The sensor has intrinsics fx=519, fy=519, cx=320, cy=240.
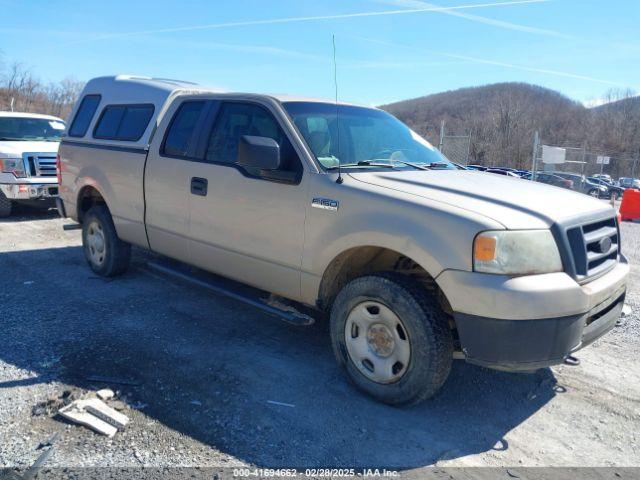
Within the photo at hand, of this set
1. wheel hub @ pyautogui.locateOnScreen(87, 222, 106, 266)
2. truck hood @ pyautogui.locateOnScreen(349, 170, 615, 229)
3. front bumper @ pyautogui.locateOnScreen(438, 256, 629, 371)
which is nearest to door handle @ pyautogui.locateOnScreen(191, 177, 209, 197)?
truck hood @ pyautogui.locateOnScreen(349, 170, 615, 229)

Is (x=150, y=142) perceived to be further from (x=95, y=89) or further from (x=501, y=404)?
(x=501, y=404)

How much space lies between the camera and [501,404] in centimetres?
358

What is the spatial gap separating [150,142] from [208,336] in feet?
6.77

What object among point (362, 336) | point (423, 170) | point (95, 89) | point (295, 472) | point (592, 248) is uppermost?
point (95, 89)

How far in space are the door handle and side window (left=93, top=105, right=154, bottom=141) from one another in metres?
1.17

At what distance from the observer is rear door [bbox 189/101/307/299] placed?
3.91m

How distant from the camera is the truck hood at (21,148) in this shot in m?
9.37

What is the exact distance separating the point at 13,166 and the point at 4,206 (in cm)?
80

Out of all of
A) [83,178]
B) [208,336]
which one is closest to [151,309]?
[208,336]

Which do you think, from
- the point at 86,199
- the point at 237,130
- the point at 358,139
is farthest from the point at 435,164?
the point at 86,199

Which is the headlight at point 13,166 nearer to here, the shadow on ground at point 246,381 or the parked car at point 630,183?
the shadow on ground at point 246,381

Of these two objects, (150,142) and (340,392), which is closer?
(340,392)

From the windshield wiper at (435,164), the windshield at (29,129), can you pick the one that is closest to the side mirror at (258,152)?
the windshield wiper at (435,164)

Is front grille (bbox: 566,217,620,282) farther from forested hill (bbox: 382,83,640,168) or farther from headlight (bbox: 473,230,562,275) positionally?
forested hill (bbox: 382,83,640,168)
